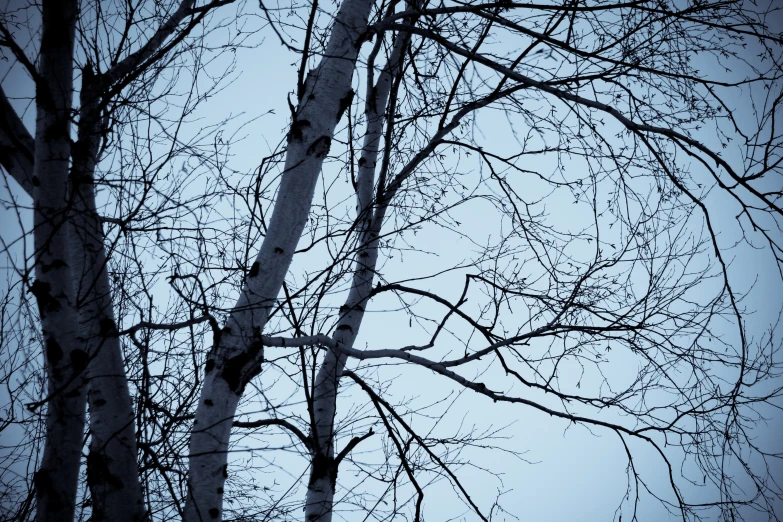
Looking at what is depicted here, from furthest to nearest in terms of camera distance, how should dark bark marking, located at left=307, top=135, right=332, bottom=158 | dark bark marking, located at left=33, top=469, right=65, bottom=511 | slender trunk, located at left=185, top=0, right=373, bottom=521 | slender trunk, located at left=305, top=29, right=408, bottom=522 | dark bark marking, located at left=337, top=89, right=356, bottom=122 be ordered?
slender trunk, located at left=305, top=29, right=408, bottom=522, dark bark marking, located at left=337, top=89, right=356, bottom=122, dark bark marking, located at left=307, top=135, right=332, bottom=158, slender trunk, located at left=185, top=0, right=373, bottom=521, dark bark marking, located at left=33, top=469, right=65, bottom=511

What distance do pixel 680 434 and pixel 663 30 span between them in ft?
7.21

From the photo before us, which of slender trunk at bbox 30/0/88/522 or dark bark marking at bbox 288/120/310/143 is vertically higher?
dark bark marking at bbox 288/120/310/143

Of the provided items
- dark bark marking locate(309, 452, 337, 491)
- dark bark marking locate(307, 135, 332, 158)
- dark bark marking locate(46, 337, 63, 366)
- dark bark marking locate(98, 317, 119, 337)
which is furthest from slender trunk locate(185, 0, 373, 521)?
dark bark marking locate(309, 452, 337, 491)

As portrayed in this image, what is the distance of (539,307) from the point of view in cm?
314

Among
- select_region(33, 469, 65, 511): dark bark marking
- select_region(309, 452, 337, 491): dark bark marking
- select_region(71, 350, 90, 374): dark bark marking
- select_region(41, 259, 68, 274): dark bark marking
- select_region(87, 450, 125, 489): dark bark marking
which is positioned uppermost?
select_region(41, 259, 68, 274): dark bark marking

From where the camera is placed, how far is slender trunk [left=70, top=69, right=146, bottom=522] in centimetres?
199

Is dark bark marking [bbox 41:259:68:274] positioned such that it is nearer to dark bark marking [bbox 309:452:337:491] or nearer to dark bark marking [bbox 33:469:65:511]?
dark bark marking [bbox 33:469:65:511]

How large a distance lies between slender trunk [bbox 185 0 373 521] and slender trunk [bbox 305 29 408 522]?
1.36ft

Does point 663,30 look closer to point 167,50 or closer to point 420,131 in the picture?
point 420,131

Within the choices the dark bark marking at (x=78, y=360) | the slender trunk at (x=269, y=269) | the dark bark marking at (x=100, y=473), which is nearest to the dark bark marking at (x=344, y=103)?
the slender trunk at (x=269, y=269)

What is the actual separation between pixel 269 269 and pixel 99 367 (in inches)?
27.6

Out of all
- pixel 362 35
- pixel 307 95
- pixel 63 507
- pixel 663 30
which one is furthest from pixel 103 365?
pixel 663 30

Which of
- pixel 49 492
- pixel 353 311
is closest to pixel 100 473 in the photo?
pixel 49 492

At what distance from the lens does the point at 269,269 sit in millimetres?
2174
